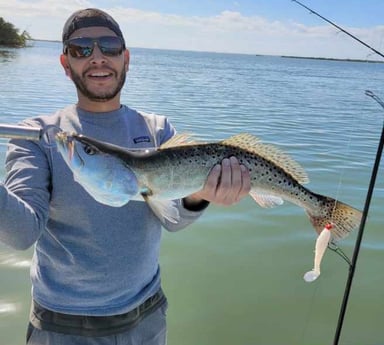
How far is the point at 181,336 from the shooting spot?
5.28m

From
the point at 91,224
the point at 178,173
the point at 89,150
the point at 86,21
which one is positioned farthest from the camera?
the point at 86,21

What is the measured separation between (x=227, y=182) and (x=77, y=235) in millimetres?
888

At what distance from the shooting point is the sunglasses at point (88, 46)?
2.87 meters

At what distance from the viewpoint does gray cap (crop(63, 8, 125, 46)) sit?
293 centimetres

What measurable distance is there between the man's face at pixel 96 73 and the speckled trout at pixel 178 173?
568 millimetres

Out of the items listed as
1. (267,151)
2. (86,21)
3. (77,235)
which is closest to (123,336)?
(77,235)

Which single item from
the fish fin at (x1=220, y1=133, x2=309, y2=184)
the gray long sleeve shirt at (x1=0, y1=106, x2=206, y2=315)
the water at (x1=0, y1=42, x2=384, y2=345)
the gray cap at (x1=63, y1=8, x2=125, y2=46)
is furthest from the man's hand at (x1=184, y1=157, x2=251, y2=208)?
the water at (x1=0, y1=42, x2=384, y2=345)

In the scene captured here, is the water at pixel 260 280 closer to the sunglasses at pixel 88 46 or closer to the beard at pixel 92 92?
the beard at pixel 92 92

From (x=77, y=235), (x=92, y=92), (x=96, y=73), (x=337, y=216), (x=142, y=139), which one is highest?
(x=96, y=73)

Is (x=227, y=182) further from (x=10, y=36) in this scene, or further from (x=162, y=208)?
(x=10, y=36)

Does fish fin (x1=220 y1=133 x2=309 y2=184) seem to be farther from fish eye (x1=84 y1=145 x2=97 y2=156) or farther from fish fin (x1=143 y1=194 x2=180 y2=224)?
fish eye (x1=84 y1=145 x2=97 y2=156)

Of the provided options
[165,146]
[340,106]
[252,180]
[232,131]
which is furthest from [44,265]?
[340,106]

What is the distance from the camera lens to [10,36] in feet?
312

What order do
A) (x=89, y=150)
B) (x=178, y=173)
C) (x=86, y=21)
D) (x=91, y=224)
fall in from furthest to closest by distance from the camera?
(x=86, y=21) → (x=91, y=224) → (x=178, y=173) → (x=89, y=150)
